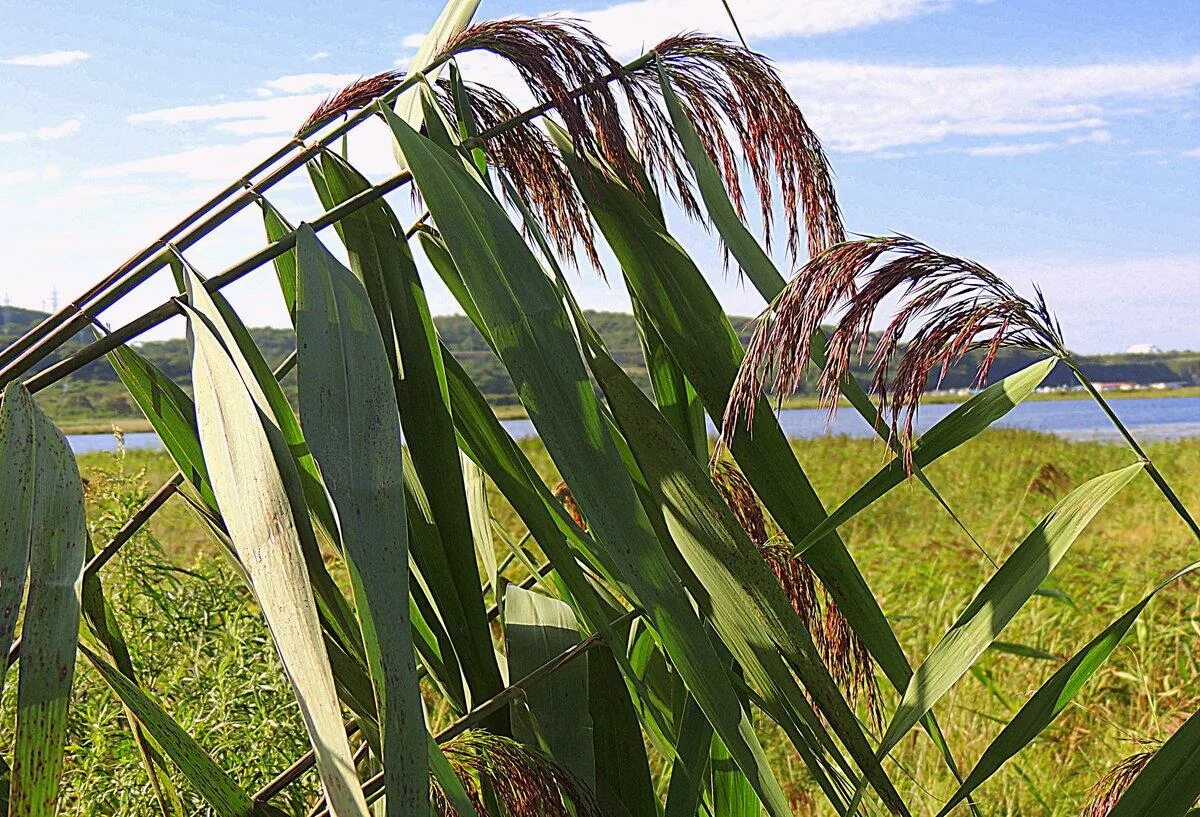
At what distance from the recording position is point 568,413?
53 centimetres

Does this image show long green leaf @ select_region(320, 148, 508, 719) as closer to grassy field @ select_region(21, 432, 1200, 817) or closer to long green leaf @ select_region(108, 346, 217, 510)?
long green leaf @ select_region(108, 346, 217, 510)

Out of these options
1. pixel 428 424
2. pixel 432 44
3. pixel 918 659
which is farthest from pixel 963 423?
pixel 918 659

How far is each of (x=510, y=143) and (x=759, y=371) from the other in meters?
0.30

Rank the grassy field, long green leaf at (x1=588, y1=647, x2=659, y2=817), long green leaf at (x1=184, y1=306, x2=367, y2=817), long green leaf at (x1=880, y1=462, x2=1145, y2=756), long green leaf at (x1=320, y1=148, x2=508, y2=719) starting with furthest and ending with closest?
the grassy field → long green leaf at (x1=588, y1=647, x2=659, y2=817) → long green leaf at (x1=320, y1=148, x2=508, y2=719) → long green leaf at (x1=880, y1=462, x2=1145, y2=756) → long green leaf at (x1=184, y1=306, x2=367, y2=817)

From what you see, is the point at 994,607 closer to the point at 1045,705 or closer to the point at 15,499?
the point at 1045,705

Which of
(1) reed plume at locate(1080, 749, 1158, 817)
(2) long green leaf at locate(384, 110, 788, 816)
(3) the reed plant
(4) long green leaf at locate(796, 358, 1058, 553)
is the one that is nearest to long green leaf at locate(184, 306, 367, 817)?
(3) the reed plant

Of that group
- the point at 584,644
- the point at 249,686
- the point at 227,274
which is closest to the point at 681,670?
the point at 584,644

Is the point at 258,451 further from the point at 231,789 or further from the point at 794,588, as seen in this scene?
the point at 794,588

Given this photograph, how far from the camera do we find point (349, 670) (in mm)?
685

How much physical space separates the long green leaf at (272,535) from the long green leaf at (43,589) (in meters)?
0.09

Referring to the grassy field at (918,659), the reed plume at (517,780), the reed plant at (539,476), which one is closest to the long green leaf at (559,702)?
the reed plant at (539,476)

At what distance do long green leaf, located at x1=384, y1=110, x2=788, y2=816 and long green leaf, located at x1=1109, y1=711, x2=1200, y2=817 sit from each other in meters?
0.23

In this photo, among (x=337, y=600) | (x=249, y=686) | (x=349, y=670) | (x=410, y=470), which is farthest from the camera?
(x=249, y=686)

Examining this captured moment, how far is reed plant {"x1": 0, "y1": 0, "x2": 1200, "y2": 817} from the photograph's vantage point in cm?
48
